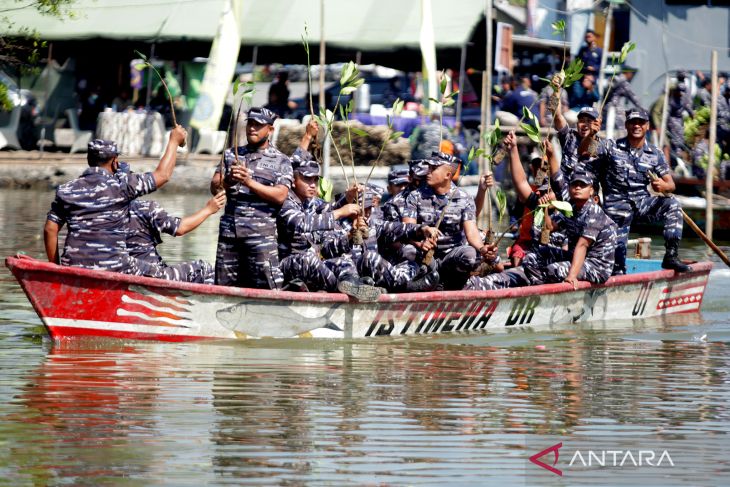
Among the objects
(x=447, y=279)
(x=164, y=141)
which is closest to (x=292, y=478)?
(x=447, y=279)

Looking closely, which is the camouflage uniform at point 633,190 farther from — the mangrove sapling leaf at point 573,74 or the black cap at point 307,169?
the black cap at point 307,169

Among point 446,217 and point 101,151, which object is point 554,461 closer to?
point 446,217

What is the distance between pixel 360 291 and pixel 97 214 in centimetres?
219

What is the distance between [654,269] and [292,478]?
8568 millimetres

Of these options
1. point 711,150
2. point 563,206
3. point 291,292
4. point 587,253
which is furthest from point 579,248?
point 711,150

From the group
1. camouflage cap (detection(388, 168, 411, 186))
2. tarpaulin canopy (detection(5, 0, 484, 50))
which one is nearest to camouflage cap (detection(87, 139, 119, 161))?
camouflage cap (detection(388, 168, 411, 186))

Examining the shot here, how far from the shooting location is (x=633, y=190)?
525 inches

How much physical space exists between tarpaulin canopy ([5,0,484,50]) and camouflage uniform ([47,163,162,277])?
14656 millimetres

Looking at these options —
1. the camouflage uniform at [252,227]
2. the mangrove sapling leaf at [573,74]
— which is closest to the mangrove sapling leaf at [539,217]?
the mangrove sapling leaf at [573,74]

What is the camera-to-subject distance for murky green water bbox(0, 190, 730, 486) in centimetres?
727

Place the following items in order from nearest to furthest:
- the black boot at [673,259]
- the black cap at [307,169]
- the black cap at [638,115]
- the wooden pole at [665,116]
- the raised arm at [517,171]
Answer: the black cap at [307,169] → the raised arm at [517,171] → the black cap at [638,115] → the black boot at [673,259] → the wooden pole at [665,116]

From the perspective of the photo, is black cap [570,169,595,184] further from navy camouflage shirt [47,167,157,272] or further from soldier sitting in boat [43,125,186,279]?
navy camouflage shirt [47,167,157,272]

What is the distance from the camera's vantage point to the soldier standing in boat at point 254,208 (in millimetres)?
10844

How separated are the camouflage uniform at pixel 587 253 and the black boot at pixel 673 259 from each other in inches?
39.1
